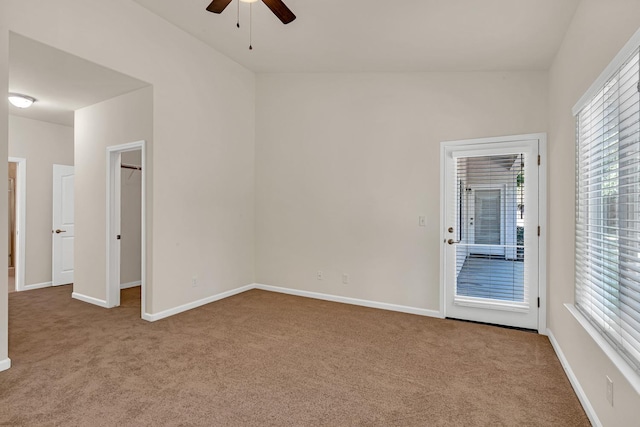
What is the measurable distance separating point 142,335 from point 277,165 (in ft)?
9.12

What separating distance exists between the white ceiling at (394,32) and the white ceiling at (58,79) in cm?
84

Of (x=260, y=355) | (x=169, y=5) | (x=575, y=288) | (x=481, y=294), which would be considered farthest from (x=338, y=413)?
(x=169, y=5)

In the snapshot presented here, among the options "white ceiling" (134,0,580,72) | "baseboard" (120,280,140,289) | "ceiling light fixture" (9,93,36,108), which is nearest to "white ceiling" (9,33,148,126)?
"ceiling light fixture" (9,93,36,108)

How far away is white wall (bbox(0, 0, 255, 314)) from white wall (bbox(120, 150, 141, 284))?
0.75 meters

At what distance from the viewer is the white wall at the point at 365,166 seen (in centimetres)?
378

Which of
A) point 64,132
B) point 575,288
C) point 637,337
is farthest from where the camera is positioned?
point 64,132

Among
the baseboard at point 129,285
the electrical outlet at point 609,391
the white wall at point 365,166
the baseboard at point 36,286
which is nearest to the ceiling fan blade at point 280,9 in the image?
the white wall at point 365,166

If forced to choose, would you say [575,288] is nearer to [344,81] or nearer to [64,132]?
[344,81]

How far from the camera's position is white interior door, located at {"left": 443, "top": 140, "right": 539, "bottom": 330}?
353 cm

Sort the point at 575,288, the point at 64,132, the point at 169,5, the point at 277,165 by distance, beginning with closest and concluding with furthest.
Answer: the point at 575,288 < the point at 169,5 < the point at 277,165 < the point at 64,132

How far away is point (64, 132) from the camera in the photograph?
18.8 feet

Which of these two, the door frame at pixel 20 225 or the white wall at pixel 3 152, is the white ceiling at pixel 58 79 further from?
the door frame at pixel 20 225

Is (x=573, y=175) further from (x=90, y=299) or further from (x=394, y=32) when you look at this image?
(x=90, y=299)

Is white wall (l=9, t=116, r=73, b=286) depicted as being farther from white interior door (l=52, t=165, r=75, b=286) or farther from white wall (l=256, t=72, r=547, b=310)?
white wall (l=256, t=72, r=547, b=310)
